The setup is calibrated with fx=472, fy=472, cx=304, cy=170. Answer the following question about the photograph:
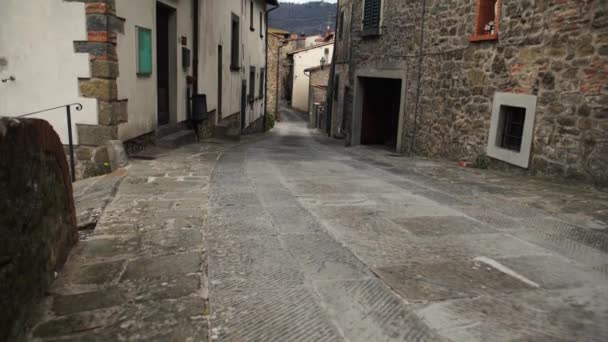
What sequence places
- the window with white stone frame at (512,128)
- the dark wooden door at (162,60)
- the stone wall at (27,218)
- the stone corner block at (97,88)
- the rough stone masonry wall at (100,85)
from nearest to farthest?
the stone wall at (27,218) → the rough stone masonry wall at (100,85) → the stone corner block at (97,88) → the window with white stone frame at (512,128) → the dark wooden door at (162,60)

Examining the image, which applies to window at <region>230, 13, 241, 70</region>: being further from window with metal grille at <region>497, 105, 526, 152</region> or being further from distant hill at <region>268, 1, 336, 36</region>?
distant hill at <region>268, 1, 336, 36</region>

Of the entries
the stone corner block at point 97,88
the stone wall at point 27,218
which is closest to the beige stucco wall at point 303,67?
the stone corner block at point 97,88

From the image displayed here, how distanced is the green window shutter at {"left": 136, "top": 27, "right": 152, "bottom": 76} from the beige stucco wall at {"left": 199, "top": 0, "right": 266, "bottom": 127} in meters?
2.86

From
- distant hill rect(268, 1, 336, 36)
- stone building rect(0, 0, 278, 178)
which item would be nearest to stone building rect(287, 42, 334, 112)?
stone building rect(0, 0, 278, 178)

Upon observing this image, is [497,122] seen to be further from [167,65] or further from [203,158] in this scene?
[167,65]

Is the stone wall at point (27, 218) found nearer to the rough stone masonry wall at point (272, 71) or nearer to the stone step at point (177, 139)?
the stone step at point (177, 139)

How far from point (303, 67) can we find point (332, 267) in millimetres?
37173

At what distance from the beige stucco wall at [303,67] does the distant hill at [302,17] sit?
2021 inches

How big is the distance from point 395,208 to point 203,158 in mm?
3650

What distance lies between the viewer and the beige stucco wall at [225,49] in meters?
10.3

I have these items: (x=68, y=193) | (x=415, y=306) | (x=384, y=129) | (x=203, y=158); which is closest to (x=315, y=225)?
(x=415, y=306)

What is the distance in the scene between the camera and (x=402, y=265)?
2928 mm

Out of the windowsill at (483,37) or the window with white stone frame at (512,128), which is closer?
the window with white stone frame at (512,128)

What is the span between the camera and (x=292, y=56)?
132ft
